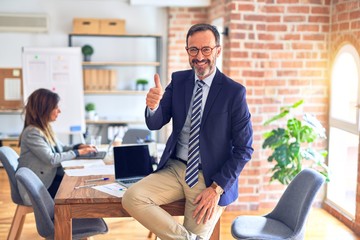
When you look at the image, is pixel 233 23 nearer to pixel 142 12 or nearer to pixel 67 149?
pixel 67 149

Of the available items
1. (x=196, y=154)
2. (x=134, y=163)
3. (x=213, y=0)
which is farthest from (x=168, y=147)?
(x=213, y=0)

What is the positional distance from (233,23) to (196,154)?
252cm

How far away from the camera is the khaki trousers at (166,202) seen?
99.5 inches

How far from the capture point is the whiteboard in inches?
259

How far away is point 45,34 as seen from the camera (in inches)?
278

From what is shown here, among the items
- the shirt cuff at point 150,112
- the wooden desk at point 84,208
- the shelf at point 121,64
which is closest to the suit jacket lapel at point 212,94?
the shirt cuff at point 150,112

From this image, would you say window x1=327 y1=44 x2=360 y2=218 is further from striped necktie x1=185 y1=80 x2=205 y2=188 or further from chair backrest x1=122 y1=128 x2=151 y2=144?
striped necktie x1=185 y1=80 x2=205 y2=188

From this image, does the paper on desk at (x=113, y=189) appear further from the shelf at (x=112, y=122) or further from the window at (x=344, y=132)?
the shelf at (x=112, y=122)

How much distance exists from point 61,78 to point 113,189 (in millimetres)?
4064

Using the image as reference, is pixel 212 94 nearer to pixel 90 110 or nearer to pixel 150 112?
pixel 150 112

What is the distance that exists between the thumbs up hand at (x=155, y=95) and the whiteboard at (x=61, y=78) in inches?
169

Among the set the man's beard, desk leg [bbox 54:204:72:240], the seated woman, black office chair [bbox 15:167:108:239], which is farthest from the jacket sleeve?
the man's beard

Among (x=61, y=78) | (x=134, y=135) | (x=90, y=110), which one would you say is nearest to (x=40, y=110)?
(x=134, y=135)

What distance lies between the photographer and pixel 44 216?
2.96 metres
